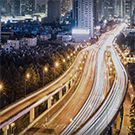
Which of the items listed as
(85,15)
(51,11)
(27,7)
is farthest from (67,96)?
(27,7)

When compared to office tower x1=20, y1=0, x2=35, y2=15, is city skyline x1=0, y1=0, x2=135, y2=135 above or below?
Answer: below

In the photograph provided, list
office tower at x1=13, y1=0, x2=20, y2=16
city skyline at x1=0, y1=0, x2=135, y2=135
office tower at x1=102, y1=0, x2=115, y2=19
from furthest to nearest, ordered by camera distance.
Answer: office tower at x1=102, y1=0, x2=115, y2=19, office tower at x1=13, y1=0, x2=20, y2=16, city skyline at x1=0, y1=0, x2=135, y2=135

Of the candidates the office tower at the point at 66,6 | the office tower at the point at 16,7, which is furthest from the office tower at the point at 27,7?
the office tower at the point at 66,6

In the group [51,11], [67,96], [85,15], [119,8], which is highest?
[119,8]

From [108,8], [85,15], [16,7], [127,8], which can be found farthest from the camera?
[127,8]

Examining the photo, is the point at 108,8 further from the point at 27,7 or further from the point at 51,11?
the point at 27,7

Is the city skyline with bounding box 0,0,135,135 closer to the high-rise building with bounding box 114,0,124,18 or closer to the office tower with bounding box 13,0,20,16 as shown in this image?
the office tower with bounding box 13,0,20,16

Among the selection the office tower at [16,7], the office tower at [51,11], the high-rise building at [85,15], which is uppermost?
the office tower at [16,7]

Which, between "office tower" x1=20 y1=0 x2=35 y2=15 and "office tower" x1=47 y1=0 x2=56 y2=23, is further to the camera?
"office tower" x1=20 y1=0 x2=35 y2=15

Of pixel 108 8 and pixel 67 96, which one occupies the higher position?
pixel 108 8

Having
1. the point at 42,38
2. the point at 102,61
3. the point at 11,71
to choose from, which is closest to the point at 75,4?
the point at 42,38

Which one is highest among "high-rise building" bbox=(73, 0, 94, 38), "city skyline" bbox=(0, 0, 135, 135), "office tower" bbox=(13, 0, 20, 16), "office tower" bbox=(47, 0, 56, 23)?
"office tower" bbox=(13, 0, 20, 16)

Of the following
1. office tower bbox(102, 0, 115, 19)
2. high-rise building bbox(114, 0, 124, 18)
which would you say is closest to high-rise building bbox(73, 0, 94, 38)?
office tower bbox(102, 0, 115, 19)

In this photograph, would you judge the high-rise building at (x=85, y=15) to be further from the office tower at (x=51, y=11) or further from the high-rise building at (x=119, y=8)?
the high-rise building at (x=119, y=8)
